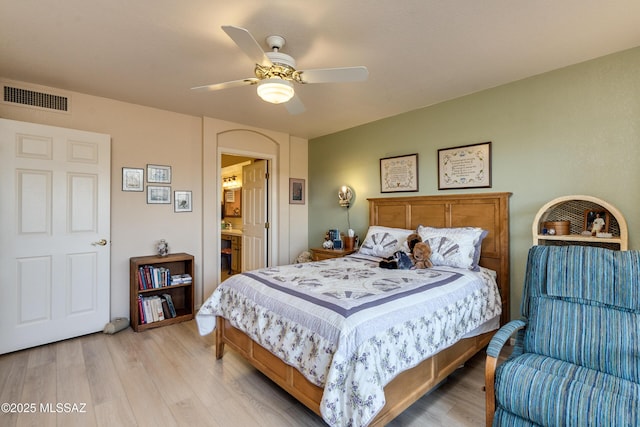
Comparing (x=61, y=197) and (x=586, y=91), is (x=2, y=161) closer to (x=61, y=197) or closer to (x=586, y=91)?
(x=61, y=197)

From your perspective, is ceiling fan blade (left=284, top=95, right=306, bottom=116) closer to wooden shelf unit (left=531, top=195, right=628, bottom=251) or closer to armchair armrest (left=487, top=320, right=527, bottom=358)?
armchair armrest (left=487, top=320, right=527, bottom=358)

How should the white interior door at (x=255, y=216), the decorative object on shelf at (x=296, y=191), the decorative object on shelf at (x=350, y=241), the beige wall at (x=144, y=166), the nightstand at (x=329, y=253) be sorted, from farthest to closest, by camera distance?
the decorative object on shelf at (x=296, y=191)
the white interior door at (x=255, y=216)
the decorative object on shelf at (x=350, y=241)
the nightstand at (x=329, y=253)
the beige wall at (x=144, y=166)

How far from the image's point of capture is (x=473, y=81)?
288 centimetres

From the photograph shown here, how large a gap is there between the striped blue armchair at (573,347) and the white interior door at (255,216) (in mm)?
3662

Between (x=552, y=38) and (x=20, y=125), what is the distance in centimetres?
442

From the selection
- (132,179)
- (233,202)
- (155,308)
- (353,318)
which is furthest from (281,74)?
(233,202)

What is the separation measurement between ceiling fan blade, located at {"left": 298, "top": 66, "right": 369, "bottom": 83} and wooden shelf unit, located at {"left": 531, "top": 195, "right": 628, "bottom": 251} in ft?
6.37

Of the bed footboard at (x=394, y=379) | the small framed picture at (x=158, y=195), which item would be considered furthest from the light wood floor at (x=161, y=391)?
the small framed picture at (x=158, y=195)

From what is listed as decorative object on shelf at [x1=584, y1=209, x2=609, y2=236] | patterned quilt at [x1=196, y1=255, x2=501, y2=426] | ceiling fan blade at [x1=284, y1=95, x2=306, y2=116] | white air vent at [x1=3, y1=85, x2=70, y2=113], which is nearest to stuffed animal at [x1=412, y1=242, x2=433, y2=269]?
patterned quilt at [x1=196, y1=255, x2=501, y2=426]

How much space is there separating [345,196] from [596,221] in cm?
275

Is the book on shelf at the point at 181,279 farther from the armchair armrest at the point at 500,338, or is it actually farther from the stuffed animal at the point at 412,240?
the armchair armrest at the point at 500,338

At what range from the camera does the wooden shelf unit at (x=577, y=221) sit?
228cm

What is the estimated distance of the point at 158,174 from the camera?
12.2 feet

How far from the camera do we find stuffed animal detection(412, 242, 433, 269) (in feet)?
9.04
